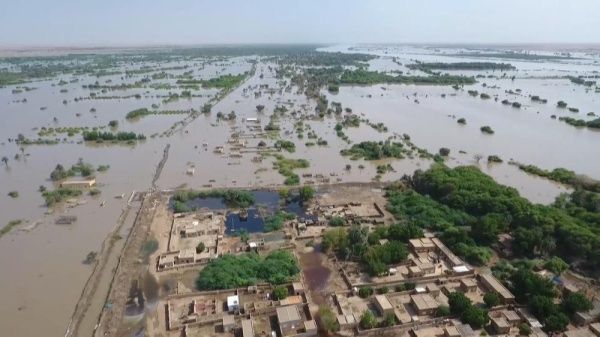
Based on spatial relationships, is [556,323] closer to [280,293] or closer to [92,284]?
[280,293]

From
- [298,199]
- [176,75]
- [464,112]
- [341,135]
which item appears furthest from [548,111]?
[176,75]

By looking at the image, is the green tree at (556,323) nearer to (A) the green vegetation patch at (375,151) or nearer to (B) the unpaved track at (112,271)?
(B) the unpaved track at (112,271)

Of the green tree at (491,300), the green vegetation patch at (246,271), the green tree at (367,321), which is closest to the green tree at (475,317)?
the green tree at (491,300)

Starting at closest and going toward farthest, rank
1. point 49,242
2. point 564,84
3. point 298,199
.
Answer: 1. point 49,242
2. point 298,199
3. point 564,84

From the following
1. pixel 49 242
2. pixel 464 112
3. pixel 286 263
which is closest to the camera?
pixel 286 263

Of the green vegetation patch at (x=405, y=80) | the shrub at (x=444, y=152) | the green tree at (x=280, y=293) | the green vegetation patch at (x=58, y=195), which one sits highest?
the green vegetation patch at (x=405, y=80)

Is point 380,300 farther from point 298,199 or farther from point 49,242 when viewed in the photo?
point 49,242

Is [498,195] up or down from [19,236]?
up
